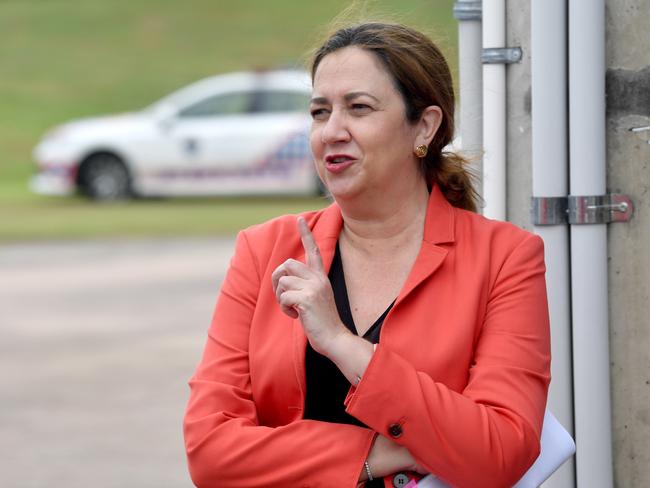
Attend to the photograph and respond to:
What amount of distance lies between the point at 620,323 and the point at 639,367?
121mm

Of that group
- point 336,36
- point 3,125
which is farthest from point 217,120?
point 336,36

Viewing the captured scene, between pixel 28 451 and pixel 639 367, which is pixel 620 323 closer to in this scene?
pixel 639 367

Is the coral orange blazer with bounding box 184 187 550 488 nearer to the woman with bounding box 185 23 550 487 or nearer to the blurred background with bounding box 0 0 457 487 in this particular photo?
the woman with bounding box 185 23 550 487

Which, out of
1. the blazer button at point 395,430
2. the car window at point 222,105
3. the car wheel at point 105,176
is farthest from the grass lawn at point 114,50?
the blazer button at point 395,430

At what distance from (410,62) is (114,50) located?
34.3 m

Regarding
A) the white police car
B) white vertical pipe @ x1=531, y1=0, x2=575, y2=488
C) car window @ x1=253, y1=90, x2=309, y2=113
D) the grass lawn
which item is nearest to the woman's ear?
white vertical pipe @ x1=531, y1=0, x2=575, y2=488

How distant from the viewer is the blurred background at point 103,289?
22.1 feet

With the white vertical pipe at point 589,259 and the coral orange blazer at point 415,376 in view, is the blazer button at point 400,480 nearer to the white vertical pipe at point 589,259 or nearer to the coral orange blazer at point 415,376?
the coral orange blazer at point 415,376

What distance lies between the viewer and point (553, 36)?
337 cm

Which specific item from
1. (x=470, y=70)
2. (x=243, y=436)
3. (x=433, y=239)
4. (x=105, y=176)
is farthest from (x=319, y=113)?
(x=105, y=176)

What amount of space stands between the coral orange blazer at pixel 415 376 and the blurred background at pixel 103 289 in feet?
1.71

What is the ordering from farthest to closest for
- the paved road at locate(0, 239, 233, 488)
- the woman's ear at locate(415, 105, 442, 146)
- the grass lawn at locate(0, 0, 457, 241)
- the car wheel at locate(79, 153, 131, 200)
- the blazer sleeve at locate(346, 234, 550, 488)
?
the grass lawn at locate(0, 0, 457, 241)
the car wheel at locate(79, 153, 131, 200)
the paved road at locate(0, 239, 233, 488)
the woman's ear at locate(415, 105, 442, 146)
the blazer sleeve at locate(346, 234, 550, 488)

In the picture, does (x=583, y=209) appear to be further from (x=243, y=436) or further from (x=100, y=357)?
(x=100, y=357)

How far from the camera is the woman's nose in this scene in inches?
109
